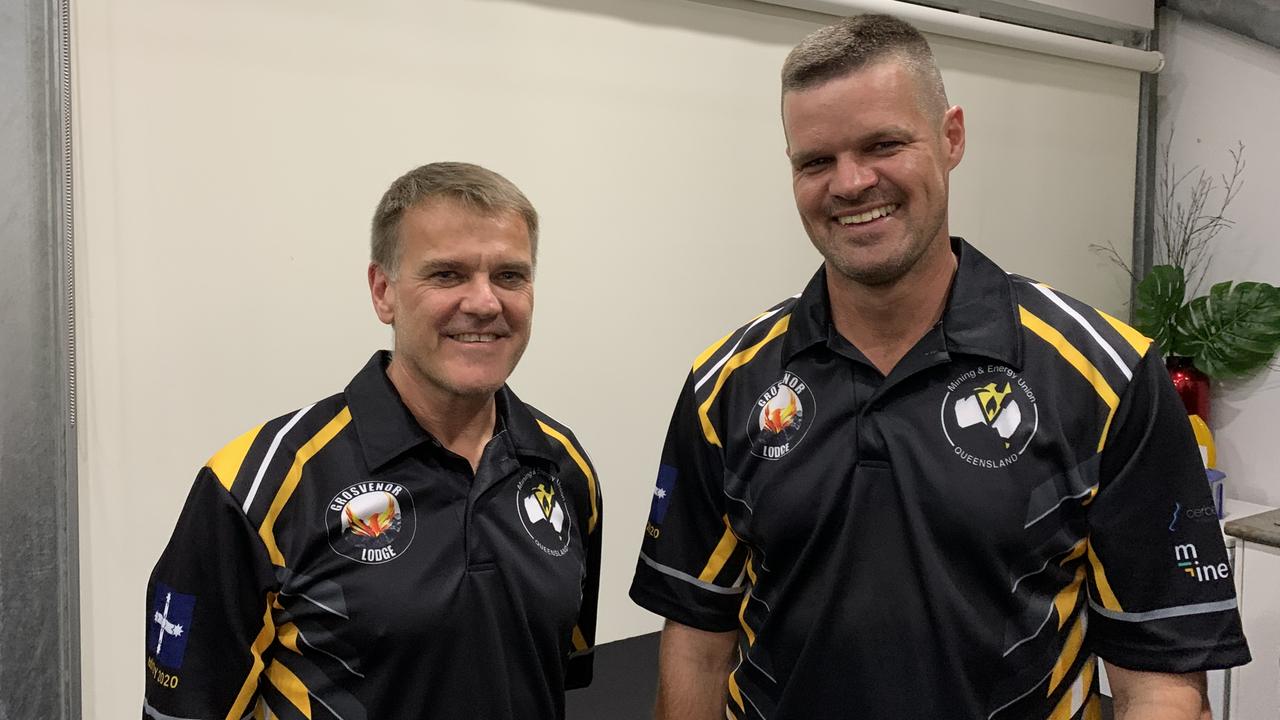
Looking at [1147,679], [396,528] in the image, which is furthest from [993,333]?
[396,528]

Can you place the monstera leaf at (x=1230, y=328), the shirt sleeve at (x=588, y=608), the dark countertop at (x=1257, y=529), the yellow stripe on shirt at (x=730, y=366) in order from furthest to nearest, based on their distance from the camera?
the monstera leaf at (x=1230, y=328) < the dark countertop at (x=1257, y=529) < the shirt sleeve at (x=588, y=608) < the yellow stripe on shirt at (x=730, y=366)

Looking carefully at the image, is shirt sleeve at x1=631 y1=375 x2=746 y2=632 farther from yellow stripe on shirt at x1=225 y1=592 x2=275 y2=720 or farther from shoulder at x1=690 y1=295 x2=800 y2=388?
yellow stripe on shirt at x1=225 y1=592 x2=275 y2=720

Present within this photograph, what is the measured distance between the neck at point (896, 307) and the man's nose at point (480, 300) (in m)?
0.43

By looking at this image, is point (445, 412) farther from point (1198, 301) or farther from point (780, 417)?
point (1198, 301)

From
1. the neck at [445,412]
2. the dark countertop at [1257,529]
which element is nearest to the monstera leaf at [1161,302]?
the dark countertop at [1257,529]

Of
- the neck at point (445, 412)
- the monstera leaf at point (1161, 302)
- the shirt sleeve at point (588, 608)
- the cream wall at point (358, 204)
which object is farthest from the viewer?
the monstera leaf at point (1161, 302)

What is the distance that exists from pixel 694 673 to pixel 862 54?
0.85 metres

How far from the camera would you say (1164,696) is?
122 centimetres

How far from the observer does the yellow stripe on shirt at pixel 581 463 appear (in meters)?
1.47

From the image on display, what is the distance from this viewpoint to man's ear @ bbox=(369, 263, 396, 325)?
1310mm

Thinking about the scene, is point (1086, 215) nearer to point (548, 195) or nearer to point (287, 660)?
point (548, 195)

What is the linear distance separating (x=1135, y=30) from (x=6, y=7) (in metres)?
3.36

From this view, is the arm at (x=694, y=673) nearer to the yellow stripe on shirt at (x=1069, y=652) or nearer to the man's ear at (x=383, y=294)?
the yellow stripe on shirt at (x=1069, y=652)

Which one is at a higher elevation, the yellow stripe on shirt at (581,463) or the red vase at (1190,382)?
the red vase at (1190,382)
